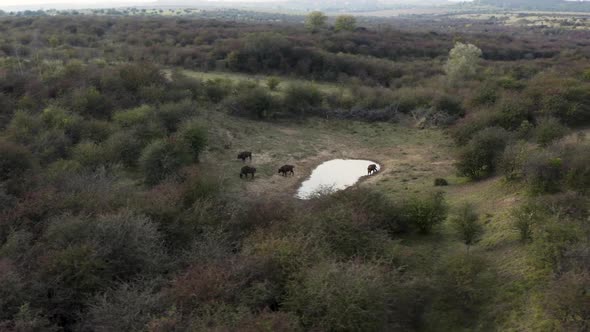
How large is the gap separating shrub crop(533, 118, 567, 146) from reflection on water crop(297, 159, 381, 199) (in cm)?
921

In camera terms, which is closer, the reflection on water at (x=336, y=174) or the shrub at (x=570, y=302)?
the shrub at (x=570, y=302)

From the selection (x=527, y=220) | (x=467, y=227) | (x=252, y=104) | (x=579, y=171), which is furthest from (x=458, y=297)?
(x=252, y=104)

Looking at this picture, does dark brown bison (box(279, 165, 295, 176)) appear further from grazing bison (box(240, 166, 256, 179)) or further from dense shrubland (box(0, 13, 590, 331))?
dense shrubland (box(0, 13, 590, 331))

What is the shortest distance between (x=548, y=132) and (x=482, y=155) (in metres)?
4.32

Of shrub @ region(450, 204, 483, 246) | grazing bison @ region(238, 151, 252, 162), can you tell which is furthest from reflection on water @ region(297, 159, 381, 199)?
shrub @ region(450, 204, 483, 246)

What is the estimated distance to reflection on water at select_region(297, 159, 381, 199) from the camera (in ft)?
87.1

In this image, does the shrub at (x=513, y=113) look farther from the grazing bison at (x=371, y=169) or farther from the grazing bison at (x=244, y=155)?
the grazing bison at (x=244, y=155)

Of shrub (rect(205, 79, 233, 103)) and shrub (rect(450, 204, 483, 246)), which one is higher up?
shrub (rect(205, 79, 233, 103))

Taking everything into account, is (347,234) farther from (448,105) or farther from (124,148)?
(448,105)

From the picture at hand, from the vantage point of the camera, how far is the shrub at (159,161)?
23938 millimetres

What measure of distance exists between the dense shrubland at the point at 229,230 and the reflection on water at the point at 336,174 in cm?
561

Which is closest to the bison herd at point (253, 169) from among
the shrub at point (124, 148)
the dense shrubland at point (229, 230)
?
the dense shrubland at point (229, 230)

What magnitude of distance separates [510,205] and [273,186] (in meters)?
12.0

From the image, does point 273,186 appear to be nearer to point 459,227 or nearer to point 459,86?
point 459,227
